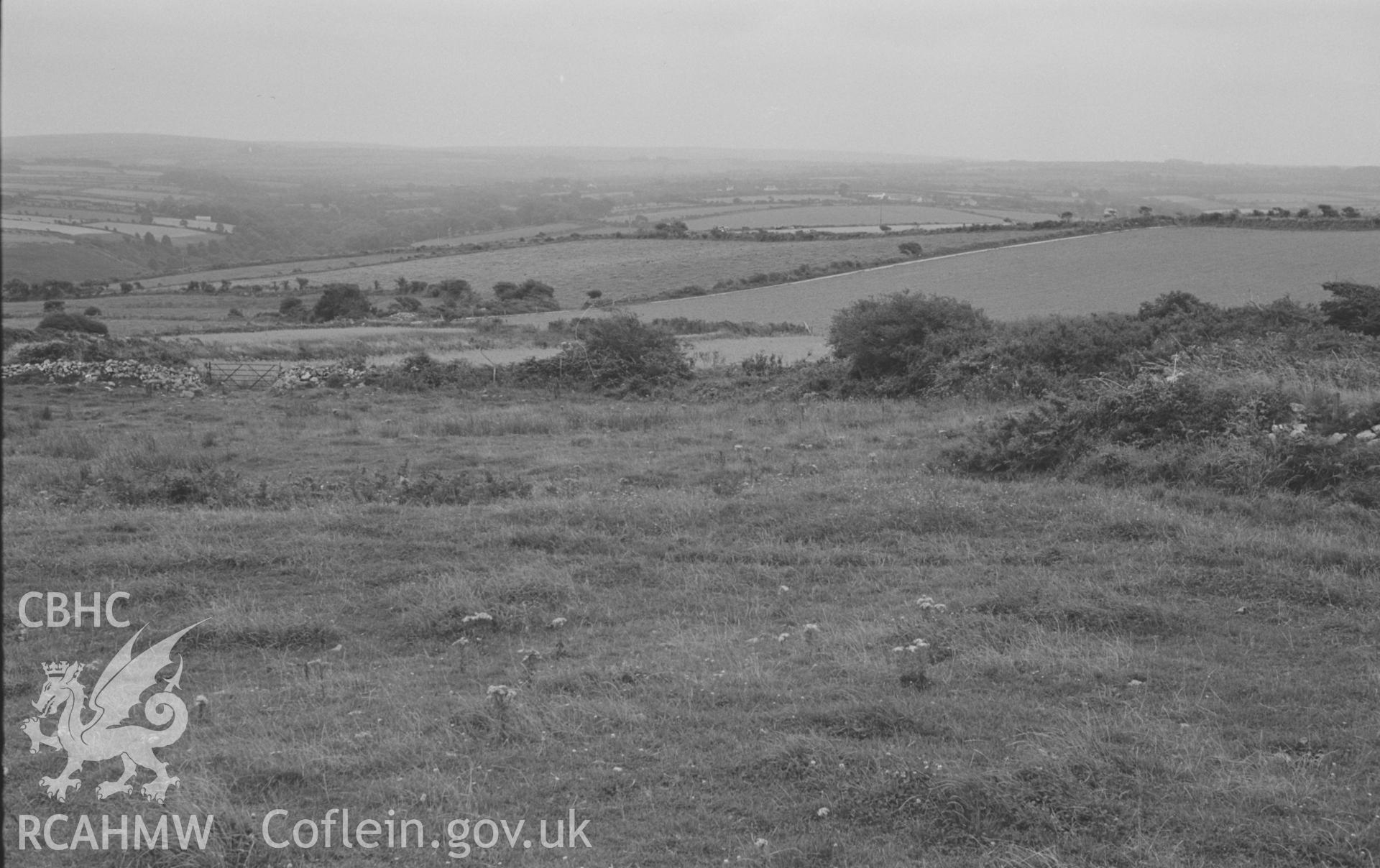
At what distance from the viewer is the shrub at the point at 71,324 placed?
39.0 metres

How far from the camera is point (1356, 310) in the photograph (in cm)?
2816

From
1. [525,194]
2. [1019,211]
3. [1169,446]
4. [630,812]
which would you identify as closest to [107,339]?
[1169,446]

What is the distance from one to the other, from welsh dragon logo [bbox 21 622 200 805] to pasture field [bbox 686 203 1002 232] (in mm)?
81652

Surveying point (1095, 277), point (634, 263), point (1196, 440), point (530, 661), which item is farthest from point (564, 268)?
point (530, 661)

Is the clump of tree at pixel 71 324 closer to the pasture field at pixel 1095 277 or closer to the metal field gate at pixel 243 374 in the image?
the metal field gate at pixel 243 374

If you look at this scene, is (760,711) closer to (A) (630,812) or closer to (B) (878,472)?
(A) (630,812)

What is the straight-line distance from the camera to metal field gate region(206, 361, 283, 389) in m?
30.5

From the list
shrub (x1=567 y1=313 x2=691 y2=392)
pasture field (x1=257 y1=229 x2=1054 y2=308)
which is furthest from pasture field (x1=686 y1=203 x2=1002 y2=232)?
shrub (x1=567 y1=313 x2=691 y2=392)

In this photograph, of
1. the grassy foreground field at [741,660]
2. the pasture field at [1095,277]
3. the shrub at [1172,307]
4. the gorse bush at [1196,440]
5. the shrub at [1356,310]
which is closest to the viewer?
the grassy foreground field at [741,660]

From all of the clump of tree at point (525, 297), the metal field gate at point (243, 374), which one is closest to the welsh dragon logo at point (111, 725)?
the metal field gate at point (243, 374)

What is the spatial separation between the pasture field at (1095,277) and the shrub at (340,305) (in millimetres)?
8899

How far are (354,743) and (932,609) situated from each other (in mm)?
4705

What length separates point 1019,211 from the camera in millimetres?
115750

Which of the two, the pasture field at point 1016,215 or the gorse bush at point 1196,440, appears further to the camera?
the pasture field at point 1016,215
